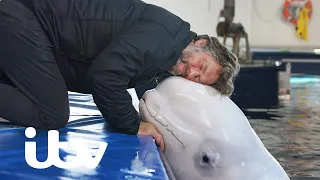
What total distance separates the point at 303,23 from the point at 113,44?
11.5 m

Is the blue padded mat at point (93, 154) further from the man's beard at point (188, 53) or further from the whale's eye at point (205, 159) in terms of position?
the man's beard at point (188, 53)

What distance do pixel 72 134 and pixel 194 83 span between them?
54 centimetres

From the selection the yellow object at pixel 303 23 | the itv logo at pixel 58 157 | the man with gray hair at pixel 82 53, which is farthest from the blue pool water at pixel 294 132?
the yellow object at pixel 303 23

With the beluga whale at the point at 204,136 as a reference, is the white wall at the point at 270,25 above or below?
below

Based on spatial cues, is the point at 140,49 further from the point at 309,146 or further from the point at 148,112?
the point at 309,146

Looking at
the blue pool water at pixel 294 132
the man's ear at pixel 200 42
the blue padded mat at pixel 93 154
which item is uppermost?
the man's ear at pixel 200 42

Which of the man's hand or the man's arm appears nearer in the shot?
the man's arm

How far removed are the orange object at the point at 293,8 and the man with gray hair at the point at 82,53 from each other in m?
11.0

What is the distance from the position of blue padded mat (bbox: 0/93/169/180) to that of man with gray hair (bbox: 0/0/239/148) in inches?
3.6

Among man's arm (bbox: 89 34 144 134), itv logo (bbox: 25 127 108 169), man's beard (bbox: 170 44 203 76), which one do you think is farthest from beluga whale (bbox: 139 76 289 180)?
itv logo (bbox: 25 127 108 169)

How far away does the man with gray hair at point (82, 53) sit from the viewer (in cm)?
212

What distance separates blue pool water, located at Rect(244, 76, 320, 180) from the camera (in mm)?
3886

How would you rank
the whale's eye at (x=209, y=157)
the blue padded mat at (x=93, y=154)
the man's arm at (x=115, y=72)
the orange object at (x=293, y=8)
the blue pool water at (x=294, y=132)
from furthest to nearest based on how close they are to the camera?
1. the orange object at (x=293, y=8)
2. the blue pool water at (x=294, y=132)
3. the whale's eye at (x=209, y=157)
4. the man's arm at (x=115, y=72)
5. the blue padded mat at (x=93, y=154)

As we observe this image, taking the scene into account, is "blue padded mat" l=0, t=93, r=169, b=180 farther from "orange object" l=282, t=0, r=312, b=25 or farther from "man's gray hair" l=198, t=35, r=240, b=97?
"orange object" l=282, t=0, r=312, b=25
